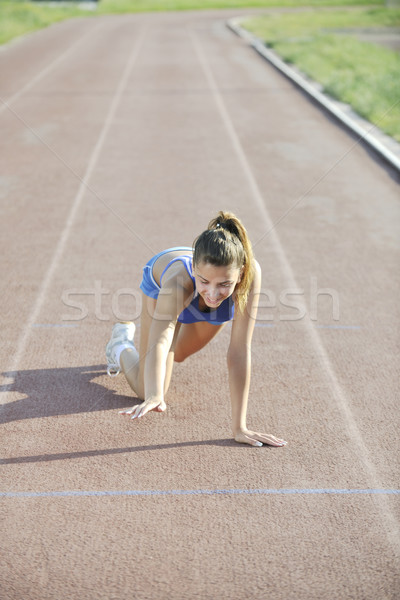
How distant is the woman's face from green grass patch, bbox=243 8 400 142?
32.5 ft

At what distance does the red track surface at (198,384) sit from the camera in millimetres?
3594

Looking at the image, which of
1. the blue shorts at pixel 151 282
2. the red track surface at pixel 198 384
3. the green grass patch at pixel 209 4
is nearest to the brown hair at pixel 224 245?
the blue shorts at pixel 151 282

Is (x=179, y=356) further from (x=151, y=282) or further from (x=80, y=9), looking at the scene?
(x=80, y=9)

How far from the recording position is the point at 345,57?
884 inches

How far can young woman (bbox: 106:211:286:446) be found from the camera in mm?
3945

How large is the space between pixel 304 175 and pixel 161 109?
549 centimetres

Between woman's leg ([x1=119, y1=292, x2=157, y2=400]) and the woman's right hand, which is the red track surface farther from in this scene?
the woman's right hand

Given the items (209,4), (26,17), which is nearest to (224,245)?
(26,17)

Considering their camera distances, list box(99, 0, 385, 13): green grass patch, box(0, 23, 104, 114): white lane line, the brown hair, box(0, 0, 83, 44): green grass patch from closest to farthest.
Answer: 1. the brown hair
2. box(0, 23, 104, 114): white lane line
3. box(0, 0, 83, 44): green grass patch
4. box(99, 0, 385, 13): green grass patch

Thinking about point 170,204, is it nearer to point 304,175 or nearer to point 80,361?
point 304,175

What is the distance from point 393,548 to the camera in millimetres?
3711

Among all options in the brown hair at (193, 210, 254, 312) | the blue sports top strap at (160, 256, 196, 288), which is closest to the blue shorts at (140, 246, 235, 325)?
the blue sports top strap at (160, 256, 196, 288)

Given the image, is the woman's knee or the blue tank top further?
the woman's knee

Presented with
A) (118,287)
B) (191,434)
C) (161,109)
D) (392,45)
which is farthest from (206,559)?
(392,45)
